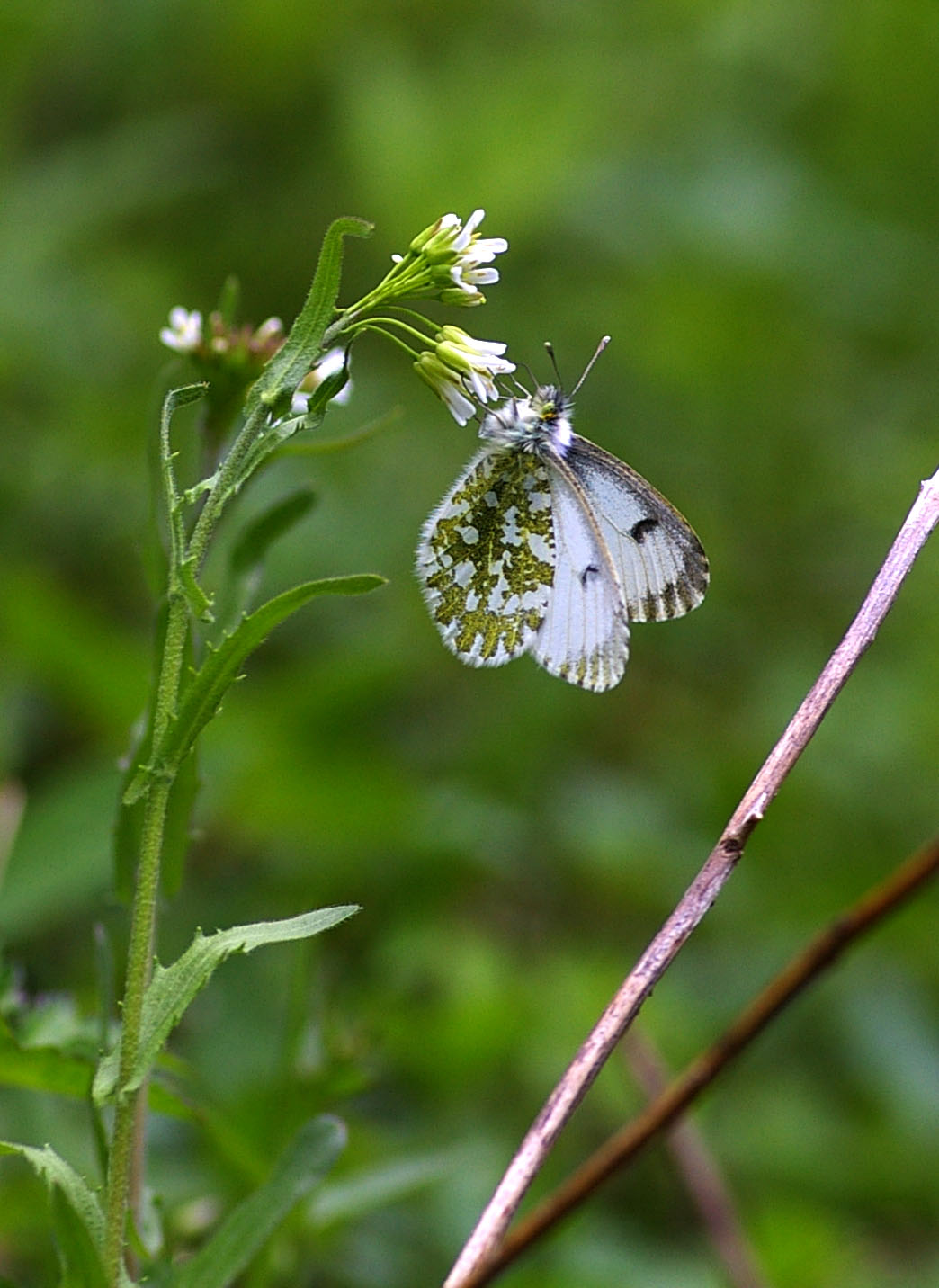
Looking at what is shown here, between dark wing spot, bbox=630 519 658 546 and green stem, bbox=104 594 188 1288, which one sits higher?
dark wing spot, bbox=630 519 658 546

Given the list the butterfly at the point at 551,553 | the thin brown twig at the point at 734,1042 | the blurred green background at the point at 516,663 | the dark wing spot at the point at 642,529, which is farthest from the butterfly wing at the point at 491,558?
the thin brown twig at the point at 734,1042

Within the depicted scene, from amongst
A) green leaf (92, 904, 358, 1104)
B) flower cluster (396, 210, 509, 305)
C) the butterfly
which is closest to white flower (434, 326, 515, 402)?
flower cluster (396, 210, 509, 305)

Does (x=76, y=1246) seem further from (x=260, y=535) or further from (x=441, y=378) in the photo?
(x=441, y=378)

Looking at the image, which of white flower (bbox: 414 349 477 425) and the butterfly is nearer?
white flower (bbox: 414 349 477 425)

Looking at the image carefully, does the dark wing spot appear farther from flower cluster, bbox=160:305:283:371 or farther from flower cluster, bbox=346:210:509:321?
flower cluster, bbox=346:210:509:321

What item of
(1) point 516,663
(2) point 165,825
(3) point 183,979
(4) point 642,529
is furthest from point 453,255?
(1) point 516,663

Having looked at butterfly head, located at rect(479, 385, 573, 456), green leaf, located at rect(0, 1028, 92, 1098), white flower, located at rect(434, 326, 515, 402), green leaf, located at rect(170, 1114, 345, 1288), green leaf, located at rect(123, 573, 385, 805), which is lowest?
green leaf, located at rect(170, 1114, 345, 1288)
